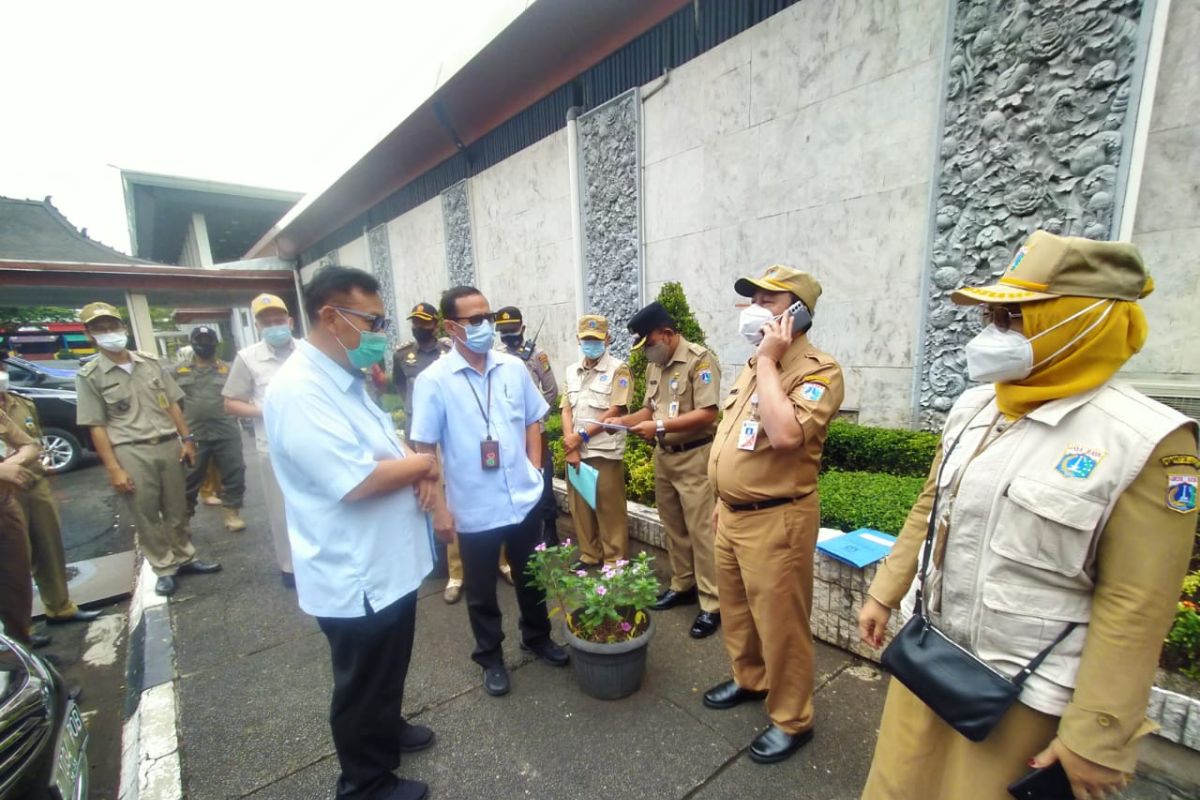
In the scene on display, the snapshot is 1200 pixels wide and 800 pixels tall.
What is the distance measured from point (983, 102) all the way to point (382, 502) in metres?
4.36

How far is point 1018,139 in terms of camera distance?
10.8 feet

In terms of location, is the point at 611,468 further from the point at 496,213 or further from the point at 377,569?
the point at 496,213

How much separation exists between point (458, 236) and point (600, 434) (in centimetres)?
754

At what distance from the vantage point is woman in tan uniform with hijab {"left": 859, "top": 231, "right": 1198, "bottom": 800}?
102 cm

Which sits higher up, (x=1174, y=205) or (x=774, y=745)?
(x=1174, y=205)

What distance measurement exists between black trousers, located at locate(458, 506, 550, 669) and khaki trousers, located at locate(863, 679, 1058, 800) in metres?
1.72

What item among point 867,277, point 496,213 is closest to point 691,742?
point 867,277

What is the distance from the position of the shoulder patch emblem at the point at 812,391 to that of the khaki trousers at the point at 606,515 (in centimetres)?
184

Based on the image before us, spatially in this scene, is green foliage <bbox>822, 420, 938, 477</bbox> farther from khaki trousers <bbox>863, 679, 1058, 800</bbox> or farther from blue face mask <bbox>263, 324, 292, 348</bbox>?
blue face mask <bbox>263, 324, 292, 348</bbox>

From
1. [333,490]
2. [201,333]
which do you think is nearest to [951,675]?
[333,490]

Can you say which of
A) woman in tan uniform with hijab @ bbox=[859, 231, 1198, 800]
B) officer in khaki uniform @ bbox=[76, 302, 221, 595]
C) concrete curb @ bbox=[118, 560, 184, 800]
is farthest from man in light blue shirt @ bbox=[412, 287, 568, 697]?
officer in khaki uniform @ bbox=[76, 302, 221, 595]

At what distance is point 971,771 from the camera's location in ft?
4.08

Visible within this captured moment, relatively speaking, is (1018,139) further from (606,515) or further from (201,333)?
(201,333)

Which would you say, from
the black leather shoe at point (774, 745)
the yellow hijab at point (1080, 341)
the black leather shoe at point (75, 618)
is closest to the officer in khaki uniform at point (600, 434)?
the black leather shoe at point (774, 745)
